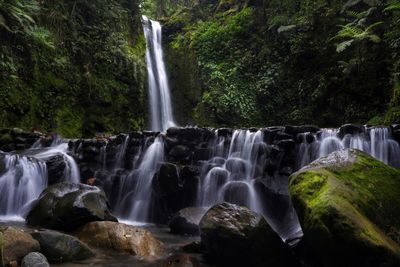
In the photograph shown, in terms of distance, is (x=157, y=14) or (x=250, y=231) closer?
(x=250, y=231)

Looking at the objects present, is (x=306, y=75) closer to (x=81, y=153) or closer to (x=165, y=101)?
(x=165, y=101)

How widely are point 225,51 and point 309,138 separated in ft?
34.9

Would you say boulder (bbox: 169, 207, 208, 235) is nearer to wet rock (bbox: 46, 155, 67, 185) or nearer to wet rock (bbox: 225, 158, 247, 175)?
Result: wet rock (bbox: 225, 158, 247, 175)

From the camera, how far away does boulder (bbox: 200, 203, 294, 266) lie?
5363mm

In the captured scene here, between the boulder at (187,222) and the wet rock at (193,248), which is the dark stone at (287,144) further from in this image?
the wet rock at (193,248)

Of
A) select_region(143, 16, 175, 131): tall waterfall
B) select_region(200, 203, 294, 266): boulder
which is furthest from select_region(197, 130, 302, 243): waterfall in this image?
select_region(143, 16, 175, 131): tall waterfall

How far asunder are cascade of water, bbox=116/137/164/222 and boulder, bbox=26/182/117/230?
196 centimetres

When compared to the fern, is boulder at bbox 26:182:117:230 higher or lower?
lower

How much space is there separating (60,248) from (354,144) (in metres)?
6.85

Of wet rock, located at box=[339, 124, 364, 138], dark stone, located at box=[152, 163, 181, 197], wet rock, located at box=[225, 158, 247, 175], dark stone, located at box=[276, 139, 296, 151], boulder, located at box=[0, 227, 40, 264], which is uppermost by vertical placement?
wet rock, located at box=[339, 124, 364, 138]

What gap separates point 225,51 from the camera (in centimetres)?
1905

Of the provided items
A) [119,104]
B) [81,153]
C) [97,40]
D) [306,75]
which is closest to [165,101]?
[119,104]

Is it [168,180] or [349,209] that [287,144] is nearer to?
Answer: [168,180]

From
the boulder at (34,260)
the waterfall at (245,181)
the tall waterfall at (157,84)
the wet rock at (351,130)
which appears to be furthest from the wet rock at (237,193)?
the tall waterfall at (157,84)
